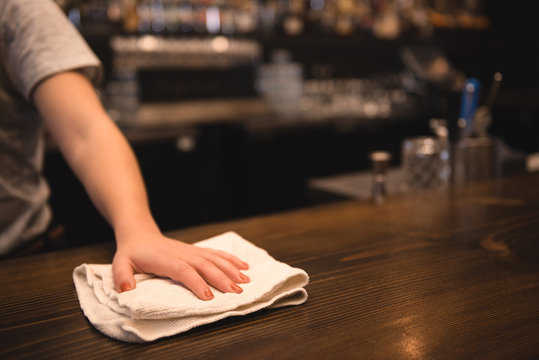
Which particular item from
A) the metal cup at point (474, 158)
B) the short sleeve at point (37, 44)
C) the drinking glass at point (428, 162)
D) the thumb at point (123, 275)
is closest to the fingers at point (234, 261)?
the thumb at point (123, 275)

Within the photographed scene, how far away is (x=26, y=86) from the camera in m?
0.92

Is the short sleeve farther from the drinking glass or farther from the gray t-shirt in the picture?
the drinking glass

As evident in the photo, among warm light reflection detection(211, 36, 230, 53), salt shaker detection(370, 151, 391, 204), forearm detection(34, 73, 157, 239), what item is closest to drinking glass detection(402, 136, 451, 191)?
Answer: salt shaker detection(370, 151, 391, 204)

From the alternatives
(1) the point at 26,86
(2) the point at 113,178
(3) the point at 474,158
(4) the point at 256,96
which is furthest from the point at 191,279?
(4) the point at 256,96

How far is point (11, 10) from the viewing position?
939 mm

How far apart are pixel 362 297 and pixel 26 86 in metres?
0.71

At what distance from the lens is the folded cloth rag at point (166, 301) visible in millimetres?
522

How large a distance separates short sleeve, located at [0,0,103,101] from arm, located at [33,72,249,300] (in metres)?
0.02

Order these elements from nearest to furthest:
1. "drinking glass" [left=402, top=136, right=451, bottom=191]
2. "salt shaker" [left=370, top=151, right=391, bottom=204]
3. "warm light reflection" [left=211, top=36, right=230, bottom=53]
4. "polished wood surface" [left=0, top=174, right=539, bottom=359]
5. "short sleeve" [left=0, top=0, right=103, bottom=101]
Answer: "polished wood surface" [left=0, top=174, right=539, bottom=359]
"short sleeve" [left=0, top=0, right=103, bottom=101]
"salt shaker" [left=370, top=151, right=391, bottom=204]
"drinking glass" [left=402, top=136, right=451, bottom=191]
"warm light reflection" [left=211, top=36, right=230, bottom=53]

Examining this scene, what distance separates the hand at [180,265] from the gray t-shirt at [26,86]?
1.42 feet

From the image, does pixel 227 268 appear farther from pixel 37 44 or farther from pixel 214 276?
pixel 37 44

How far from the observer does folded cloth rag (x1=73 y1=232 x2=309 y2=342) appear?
20.6 inches

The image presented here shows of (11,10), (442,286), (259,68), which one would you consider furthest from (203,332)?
(259,68)

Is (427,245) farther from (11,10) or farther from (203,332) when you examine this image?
(11,10)
